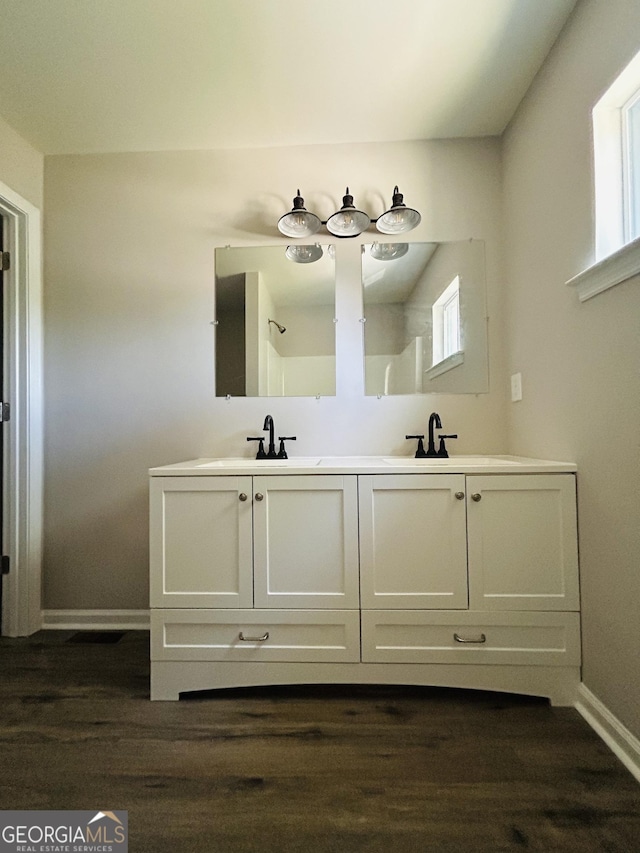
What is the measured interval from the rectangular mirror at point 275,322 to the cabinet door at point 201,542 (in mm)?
681

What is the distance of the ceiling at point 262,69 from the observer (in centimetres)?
134

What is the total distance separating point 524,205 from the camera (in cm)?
169

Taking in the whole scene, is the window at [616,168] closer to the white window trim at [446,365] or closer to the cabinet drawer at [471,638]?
the white window trim at [446,365]

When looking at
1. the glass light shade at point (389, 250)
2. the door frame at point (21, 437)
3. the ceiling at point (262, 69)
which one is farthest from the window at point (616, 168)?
the door frame at point (21, 437)

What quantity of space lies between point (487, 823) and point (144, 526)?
170 centimetres

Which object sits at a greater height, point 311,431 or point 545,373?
point 545,373

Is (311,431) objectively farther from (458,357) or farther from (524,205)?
(524,205)

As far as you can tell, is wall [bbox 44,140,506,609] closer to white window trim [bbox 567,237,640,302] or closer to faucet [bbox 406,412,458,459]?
faucet [bbox 406,412,458,459]

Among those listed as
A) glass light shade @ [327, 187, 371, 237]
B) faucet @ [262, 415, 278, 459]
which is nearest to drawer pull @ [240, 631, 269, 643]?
faucet @ [262, 415, 278, 459]

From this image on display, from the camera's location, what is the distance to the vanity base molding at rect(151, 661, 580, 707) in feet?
4.33

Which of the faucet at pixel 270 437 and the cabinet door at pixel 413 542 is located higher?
the faucet at pixel 270 437

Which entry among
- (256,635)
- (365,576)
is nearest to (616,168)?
(365,576)

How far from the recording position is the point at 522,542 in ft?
4.39

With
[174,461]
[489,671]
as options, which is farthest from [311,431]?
[489,671]
